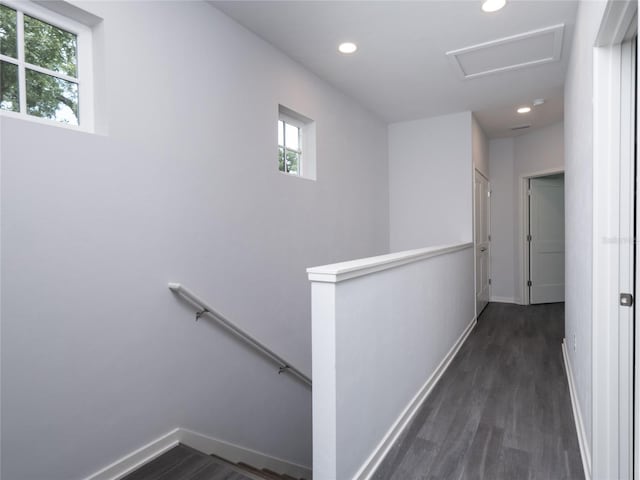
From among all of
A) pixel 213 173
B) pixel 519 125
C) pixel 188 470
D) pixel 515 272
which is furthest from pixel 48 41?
pixel 515 272

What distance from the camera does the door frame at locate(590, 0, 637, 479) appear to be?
147 cm

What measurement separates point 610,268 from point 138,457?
7.71 feet

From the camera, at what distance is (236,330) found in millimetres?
2412

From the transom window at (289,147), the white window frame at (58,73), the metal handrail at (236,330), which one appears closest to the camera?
the white window frame at (58,73)

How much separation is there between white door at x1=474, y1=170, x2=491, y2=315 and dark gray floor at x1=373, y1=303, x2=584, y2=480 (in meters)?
1.45

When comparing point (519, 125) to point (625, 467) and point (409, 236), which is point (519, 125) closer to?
point (409, 236)

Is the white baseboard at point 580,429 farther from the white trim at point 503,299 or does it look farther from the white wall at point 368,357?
the white trim at point 503,299

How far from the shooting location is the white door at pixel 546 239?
5.74 meters

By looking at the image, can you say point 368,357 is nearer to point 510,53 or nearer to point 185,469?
point 185,469

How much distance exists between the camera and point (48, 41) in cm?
169

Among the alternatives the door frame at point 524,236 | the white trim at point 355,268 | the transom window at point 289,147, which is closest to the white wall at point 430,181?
the door frame at point 524,236

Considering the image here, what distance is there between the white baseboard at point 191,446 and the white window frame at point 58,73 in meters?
1.63

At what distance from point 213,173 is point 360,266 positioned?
47.9 inches

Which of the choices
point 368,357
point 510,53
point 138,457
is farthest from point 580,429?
point 510,53
